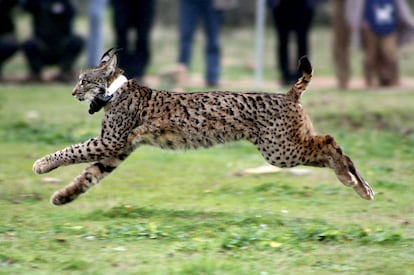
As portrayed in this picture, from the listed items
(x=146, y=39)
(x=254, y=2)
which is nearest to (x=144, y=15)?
(x=146, y=39)

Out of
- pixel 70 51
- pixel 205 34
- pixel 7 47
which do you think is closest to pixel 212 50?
pixel 205 34

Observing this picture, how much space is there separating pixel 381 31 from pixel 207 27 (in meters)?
2.90

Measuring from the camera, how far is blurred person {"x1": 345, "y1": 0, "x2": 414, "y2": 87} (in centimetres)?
1619

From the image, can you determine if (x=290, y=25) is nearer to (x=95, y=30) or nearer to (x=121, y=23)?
(x=121, y=23)

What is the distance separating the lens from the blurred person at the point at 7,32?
17.4 m

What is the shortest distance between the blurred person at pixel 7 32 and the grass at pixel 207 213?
14.8ft

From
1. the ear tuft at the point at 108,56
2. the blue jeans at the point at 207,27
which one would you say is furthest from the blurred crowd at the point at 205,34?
the ear tuft at the point at 108,56

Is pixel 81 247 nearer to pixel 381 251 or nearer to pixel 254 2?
pixel 381 251

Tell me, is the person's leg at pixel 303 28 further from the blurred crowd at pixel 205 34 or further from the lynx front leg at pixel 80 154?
the lynx front leg at pixel 80 154

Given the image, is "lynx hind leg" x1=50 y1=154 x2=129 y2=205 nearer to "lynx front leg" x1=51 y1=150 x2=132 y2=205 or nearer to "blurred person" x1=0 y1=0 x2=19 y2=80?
"lynx front leg" x1=51 y1=150 x2=132 y2=205

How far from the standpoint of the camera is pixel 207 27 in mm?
16891

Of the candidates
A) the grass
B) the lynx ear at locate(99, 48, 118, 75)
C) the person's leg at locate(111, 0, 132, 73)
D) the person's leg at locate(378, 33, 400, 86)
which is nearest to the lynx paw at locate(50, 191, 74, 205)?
the grass

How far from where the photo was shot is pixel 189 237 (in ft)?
24.3

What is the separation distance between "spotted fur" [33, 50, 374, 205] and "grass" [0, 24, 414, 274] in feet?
1.49
